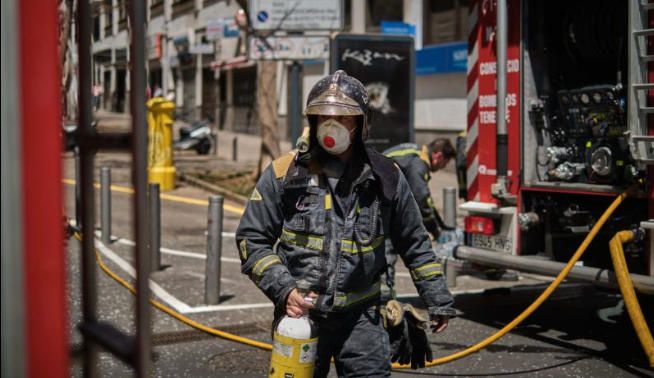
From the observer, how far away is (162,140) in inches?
672

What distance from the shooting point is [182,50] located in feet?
107

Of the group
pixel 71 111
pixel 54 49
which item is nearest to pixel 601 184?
pixel 71 111

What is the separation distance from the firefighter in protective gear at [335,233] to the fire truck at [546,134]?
2.61 meters

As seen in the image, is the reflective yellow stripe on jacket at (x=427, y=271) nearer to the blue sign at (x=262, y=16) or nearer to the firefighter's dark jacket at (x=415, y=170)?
the firefighter's dark jacket at (x=415, y=170)

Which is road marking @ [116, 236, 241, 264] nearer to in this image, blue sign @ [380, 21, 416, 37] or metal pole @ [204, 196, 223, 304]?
metal pole @ [204, 196, 223, 304]

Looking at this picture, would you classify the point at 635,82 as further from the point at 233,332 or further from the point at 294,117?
the point at 294,117

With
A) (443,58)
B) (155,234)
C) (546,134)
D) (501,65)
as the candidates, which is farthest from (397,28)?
(501,65)

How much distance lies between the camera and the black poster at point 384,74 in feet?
34.6

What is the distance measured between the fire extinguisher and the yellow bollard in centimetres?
1376

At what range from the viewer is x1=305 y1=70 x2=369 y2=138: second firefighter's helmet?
12.0 feet

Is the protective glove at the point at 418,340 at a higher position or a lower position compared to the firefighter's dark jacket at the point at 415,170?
lower

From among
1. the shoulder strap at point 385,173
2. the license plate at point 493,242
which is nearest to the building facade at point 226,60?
the shoulder strap at point 385,173

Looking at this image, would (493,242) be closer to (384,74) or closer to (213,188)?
(384,74)

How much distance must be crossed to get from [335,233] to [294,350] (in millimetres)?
506
